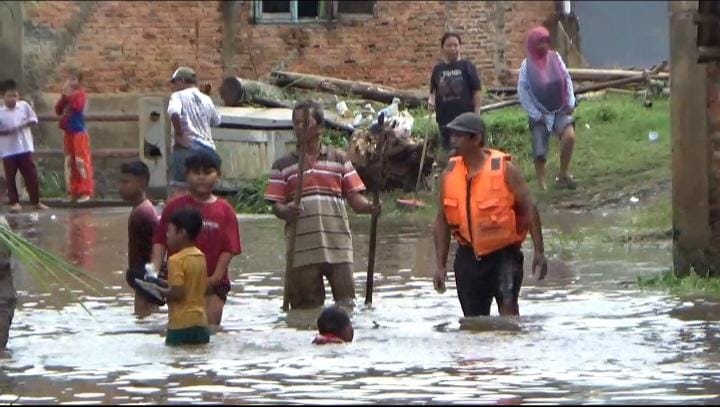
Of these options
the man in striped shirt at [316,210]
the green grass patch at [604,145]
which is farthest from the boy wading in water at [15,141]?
the man in striped shirt at [316,210]

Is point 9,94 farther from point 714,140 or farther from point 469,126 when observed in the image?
point 469,126

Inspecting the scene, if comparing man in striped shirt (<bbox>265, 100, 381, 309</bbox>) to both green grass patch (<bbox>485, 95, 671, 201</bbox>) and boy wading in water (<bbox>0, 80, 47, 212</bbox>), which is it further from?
boy wading in water (<bbox>0, 80, 47, 212</bbox>)

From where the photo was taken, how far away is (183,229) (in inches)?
411

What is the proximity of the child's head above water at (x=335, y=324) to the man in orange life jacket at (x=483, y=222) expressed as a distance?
3.15 feet

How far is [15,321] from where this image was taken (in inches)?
475

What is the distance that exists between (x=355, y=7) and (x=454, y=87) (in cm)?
680

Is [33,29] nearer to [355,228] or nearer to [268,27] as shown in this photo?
[268,27]

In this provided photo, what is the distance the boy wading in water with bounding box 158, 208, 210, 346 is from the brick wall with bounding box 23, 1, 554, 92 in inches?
560

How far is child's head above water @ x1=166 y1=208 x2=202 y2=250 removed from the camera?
1044 cm

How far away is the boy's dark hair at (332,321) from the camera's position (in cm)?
1037

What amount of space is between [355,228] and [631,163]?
3.73 m

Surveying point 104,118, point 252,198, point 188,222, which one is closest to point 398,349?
point 188,222

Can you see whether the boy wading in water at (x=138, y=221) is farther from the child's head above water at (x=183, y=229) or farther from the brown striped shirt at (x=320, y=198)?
the child's head above water at (x=183, y=229)

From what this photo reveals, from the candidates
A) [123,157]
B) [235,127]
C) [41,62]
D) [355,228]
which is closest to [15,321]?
[355,228]
